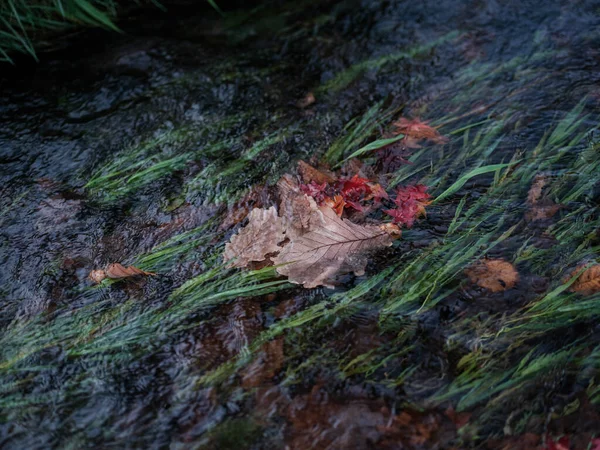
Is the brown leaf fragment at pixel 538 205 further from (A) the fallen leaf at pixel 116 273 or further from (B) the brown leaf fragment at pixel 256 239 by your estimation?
(A) the fallen leaf at pixel 116 273

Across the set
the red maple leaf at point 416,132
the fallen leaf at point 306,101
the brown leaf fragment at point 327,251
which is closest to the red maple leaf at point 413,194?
the brown leaf fragment at point 327,251

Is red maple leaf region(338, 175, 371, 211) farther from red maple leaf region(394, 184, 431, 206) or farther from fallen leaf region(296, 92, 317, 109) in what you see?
fallen leaf region(296, 92, 317, 109)

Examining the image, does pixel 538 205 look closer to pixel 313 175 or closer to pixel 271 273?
pixel 313 175

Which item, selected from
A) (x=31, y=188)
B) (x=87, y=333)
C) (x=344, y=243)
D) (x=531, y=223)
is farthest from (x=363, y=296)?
(x=31, y=188)

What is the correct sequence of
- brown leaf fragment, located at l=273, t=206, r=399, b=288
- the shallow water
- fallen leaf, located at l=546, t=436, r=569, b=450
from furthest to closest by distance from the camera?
brown leaf fragment, located at l=273, t=206, r=399, b=288
the shallow water
fallen leaf, located at l=546, t=436, r=569, b=450

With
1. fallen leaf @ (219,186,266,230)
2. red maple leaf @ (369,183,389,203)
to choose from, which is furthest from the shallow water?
red maple leaf @ (369,183,389,203)

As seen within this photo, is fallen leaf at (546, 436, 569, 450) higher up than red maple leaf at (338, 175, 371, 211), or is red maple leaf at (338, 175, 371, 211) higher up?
red maple leaf at (338, 175, 371, 211)
